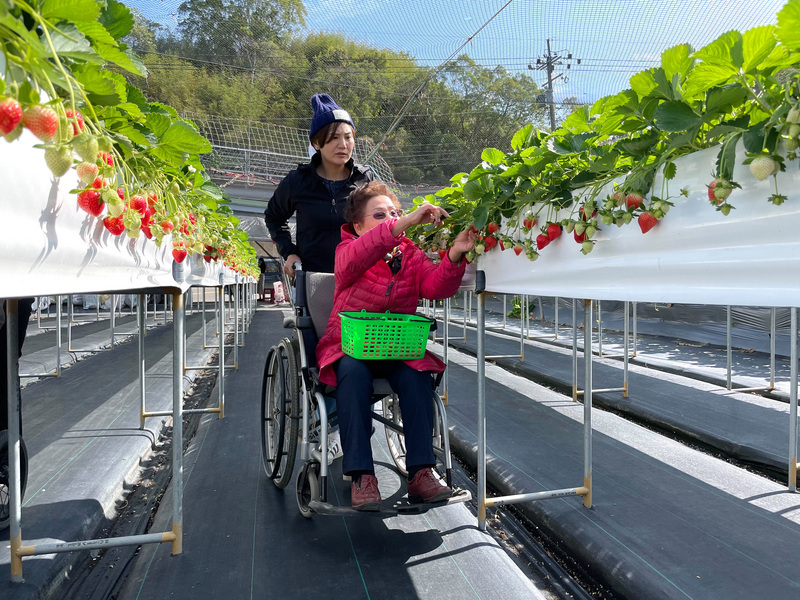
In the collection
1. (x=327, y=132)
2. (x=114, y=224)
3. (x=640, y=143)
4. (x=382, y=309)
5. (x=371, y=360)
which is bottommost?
(x=371, y=360)

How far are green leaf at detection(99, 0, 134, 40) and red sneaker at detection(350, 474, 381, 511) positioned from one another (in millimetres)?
1197

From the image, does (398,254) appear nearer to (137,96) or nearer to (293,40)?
(137,96)

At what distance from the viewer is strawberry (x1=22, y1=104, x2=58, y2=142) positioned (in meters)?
0.54

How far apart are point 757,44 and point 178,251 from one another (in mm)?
1273

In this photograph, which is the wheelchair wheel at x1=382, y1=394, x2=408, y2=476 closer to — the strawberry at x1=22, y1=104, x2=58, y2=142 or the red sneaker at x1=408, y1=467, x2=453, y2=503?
the red sneaker at x1=408, y1=467, x2=453, y2=503

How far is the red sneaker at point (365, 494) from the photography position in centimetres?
151

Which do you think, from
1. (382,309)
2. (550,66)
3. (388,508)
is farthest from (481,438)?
(550,66)

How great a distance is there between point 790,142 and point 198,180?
143 cm

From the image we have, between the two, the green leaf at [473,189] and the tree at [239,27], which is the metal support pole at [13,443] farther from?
the tree at [239,27]

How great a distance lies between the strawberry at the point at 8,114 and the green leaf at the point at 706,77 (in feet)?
2.58

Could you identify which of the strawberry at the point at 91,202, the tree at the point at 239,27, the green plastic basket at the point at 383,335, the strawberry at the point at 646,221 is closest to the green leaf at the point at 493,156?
the green plastic basket at the point at 383,335

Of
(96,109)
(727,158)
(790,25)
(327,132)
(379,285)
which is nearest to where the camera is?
(790,25)

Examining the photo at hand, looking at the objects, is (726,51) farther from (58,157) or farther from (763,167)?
(58,157)

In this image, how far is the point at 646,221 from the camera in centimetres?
89
